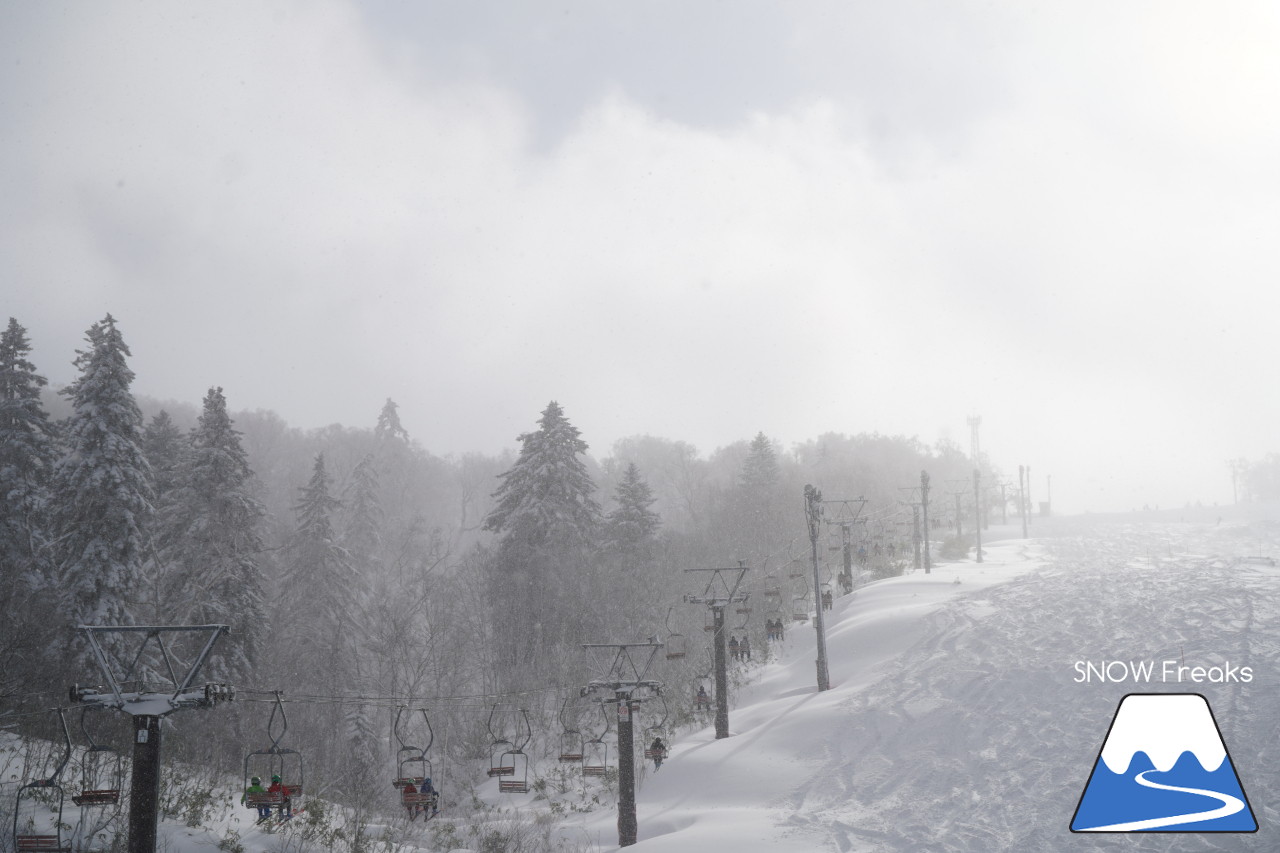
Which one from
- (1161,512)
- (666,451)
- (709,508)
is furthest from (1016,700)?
(1161,512)

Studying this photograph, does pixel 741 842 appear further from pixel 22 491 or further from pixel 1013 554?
pixel 1013 554

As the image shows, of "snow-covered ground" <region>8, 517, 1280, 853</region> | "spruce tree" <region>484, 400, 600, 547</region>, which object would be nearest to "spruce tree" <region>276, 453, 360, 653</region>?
"spruce tree" <region>484, 400, 600, 547</region>

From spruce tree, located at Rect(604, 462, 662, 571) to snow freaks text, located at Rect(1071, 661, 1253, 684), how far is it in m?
32.6

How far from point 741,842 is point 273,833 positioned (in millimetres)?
11274

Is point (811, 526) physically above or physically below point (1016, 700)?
above

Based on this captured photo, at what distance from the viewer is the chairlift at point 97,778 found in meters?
14.4

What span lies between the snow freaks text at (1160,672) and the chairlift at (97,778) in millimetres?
24193

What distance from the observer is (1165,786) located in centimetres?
1342

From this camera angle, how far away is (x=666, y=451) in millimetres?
113000

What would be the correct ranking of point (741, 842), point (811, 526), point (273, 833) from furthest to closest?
point (811, 526) → point (273, 833) → point (741, 842)

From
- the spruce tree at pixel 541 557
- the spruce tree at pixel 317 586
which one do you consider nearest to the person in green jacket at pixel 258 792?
the spruce tree at pixel 317 586

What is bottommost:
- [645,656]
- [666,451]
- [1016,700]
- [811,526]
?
[645,656]

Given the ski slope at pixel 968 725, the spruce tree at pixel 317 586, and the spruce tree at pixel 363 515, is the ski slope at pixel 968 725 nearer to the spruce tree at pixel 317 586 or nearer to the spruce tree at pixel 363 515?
the spruce tree at pixel 317 586

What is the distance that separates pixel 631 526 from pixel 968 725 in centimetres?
3319
